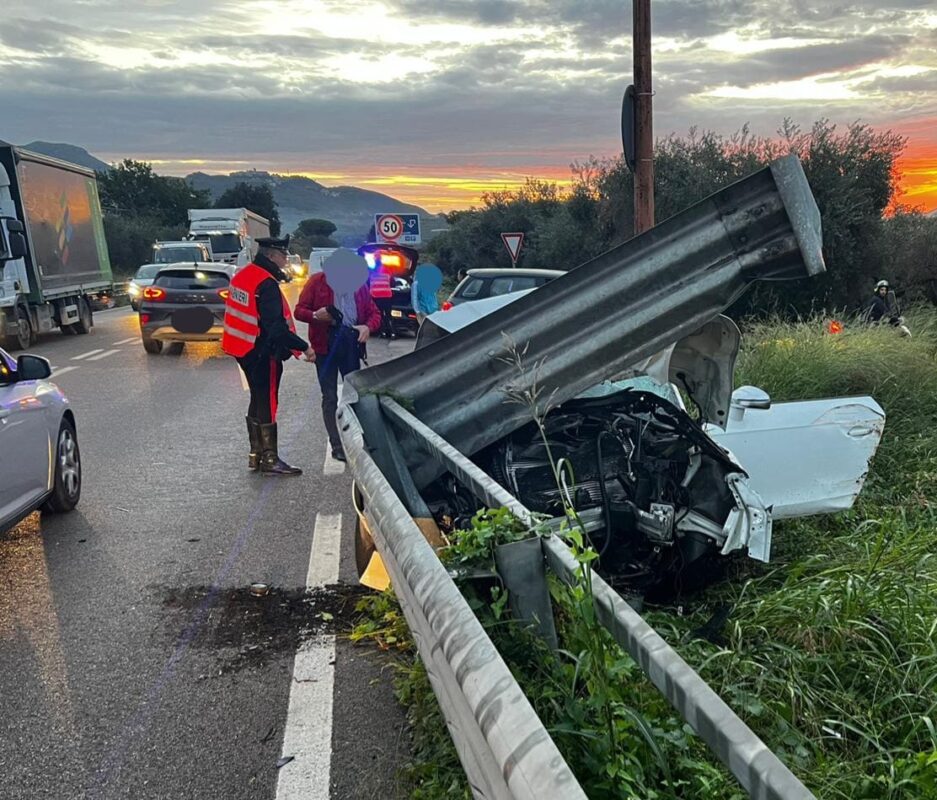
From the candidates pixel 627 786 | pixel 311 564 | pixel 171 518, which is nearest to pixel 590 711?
pixel 627 786

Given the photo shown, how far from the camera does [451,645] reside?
1.81 meters

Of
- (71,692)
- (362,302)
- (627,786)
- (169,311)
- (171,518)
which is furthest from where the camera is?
(169,311)

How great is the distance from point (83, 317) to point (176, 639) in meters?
18.8

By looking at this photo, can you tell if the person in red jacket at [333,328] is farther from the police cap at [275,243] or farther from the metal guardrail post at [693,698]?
the metal guardrail post at [693,698]

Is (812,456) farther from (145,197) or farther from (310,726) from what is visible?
(145,197)

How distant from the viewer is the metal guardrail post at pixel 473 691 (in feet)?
4.38

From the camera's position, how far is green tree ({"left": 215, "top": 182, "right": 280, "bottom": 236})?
104938mm

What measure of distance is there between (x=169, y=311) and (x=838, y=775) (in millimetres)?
15192

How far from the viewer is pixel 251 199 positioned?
107 metres

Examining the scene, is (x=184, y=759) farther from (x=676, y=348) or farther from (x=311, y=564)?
(x=676, y=348)

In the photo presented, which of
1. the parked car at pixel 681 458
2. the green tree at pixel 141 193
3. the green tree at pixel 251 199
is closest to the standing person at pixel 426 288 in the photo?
the parked car at pixel 681 458

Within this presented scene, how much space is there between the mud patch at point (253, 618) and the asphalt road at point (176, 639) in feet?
0.04

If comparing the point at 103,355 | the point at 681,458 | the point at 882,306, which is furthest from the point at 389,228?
the point at 681,458

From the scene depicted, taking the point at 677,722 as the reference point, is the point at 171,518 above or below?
below
